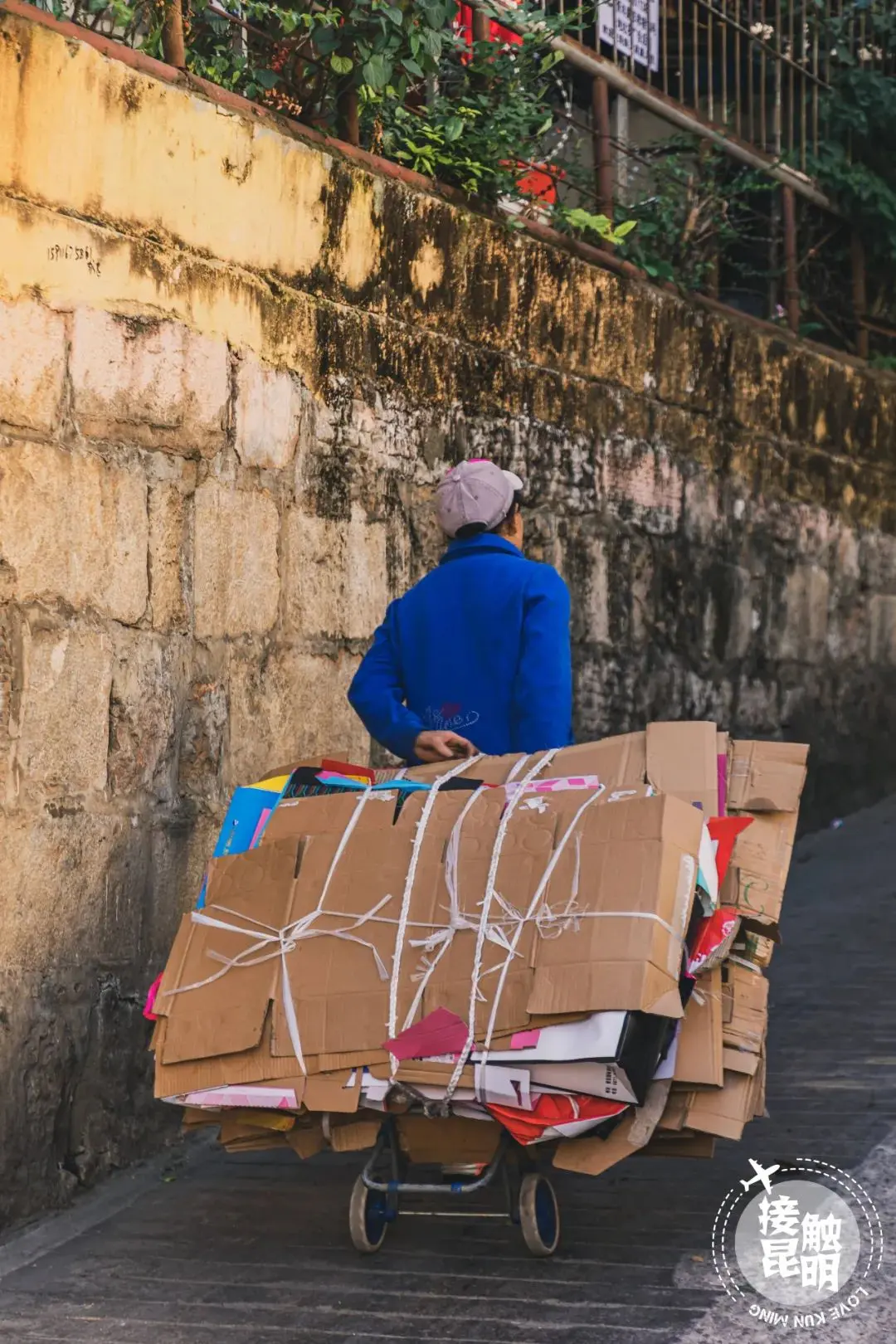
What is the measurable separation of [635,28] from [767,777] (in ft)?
17.3

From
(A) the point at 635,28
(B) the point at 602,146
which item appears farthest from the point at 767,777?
(A) the point at 635,28

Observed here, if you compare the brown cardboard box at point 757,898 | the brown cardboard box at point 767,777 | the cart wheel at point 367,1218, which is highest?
the brown cardboard box at point 767,777

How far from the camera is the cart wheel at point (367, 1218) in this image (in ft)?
11.8

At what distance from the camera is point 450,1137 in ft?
11.5

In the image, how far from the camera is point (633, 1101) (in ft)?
10.5

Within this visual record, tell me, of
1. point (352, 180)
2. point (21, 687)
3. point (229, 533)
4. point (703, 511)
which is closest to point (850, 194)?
point (703, 511)

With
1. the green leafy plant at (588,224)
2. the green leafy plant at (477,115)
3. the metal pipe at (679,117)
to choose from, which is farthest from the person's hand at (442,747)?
the metal pipe at (679,117)

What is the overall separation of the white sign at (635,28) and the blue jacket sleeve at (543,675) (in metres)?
4.39

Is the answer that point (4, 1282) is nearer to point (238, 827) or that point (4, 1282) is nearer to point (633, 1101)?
point (238, 827)

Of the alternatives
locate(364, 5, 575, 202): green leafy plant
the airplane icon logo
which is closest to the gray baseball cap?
the airplane icon logo

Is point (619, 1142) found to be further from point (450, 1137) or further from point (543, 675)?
point (543, 675)

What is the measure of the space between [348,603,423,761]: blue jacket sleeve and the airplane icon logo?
1171mm

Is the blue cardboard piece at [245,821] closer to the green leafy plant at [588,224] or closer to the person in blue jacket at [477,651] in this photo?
the person in blue jacket at [477,651]

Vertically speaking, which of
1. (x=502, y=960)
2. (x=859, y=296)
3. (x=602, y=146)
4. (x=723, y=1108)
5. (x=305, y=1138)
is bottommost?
(x=305, y=1138)
